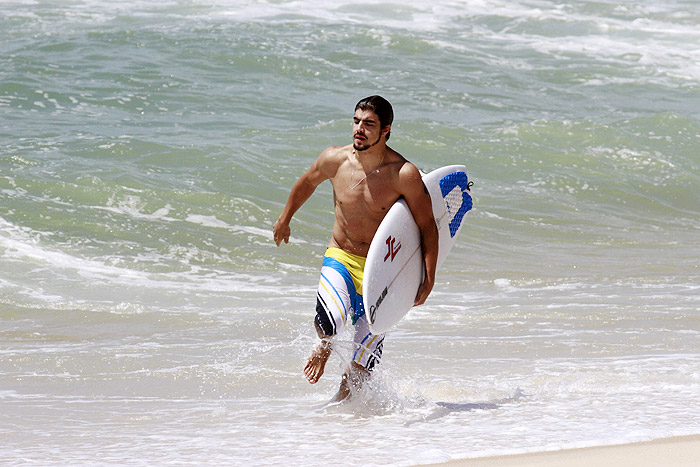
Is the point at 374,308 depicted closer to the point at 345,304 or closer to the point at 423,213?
the point at 345,304

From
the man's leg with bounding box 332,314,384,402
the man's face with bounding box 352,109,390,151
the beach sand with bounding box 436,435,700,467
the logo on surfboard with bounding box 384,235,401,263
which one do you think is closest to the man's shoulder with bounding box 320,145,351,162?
the man's face with bounding box 352,109,390,151

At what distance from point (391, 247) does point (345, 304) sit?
32 centimetres

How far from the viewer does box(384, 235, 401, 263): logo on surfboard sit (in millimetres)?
4180

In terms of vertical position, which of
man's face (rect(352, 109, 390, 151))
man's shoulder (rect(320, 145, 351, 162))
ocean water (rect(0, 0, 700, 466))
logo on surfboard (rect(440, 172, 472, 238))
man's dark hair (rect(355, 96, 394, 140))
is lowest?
ocean water (rect(0, 0, 700, 466))

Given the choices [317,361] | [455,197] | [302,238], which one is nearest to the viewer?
[317,361]

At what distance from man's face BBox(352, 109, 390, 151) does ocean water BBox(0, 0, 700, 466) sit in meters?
0.96

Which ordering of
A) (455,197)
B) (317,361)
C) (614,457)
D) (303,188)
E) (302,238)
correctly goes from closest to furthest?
(614,457)
(317,361)
(303,188)
(455,197)
(302,238)

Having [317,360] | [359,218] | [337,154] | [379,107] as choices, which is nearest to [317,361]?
[317,360]

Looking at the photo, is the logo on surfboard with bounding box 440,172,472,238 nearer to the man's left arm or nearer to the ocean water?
the man's left arm

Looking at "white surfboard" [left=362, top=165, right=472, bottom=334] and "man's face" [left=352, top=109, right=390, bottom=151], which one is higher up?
"man's face" [left=352, top=109, right=390, bottom=151]

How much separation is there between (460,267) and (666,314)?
7.39 ft

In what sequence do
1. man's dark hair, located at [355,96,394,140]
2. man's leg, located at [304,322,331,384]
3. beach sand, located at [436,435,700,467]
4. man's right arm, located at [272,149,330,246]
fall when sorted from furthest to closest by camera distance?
man's right arm, located at [272,149,330,246] → man's leg, located at [304,322,331,384] → man's dark hair, located at [355,96,394,140] → beach sand, located at [436,435,700,467]

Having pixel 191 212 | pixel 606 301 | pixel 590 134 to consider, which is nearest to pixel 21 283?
pixel 191 212

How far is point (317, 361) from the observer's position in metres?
4.33
